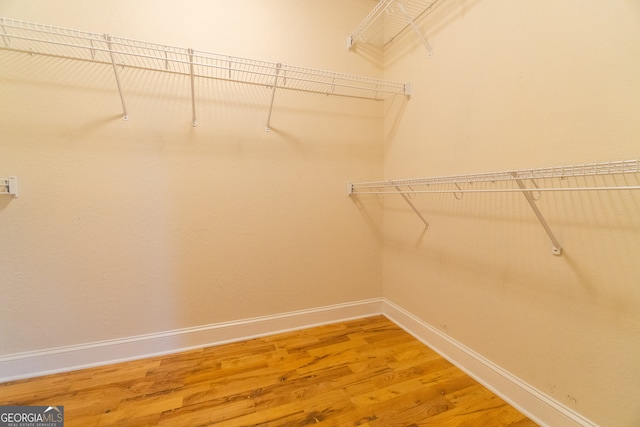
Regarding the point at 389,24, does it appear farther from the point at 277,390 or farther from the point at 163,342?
the point at 163,342

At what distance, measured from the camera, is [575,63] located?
3.30 ft

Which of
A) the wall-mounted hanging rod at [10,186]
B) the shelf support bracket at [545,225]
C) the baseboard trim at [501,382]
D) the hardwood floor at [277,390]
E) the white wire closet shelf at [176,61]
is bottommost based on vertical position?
the hardwood floor at [277,390]

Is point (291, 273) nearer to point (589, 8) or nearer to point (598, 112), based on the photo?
point (598, 112)

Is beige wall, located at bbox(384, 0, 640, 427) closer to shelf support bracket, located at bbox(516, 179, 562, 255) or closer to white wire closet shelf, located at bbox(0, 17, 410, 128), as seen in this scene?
shelf support bracket, located at bbox(516, 179, 562, 255)

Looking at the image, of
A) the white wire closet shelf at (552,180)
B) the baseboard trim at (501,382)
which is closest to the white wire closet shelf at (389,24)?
the white wire closet shelf at (552,180)

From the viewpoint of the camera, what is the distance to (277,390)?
1.34 m

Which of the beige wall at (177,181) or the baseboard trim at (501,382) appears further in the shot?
the beige wall at (177,181)

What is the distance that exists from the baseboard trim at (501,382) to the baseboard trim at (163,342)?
0.55 m

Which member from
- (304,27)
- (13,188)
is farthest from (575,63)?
(13,188)

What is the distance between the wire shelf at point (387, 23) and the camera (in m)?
1.77

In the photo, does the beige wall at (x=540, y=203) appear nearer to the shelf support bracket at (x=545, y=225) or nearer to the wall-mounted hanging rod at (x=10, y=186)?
the shelf support bracket at (x=545, y=225)

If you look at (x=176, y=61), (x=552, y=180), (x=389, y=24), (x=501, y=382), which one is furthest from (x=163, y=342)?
(x=389, y=24)

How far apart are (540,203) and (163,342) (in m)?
2.18

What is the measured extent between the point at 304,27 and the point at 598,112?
1766 millimetres
